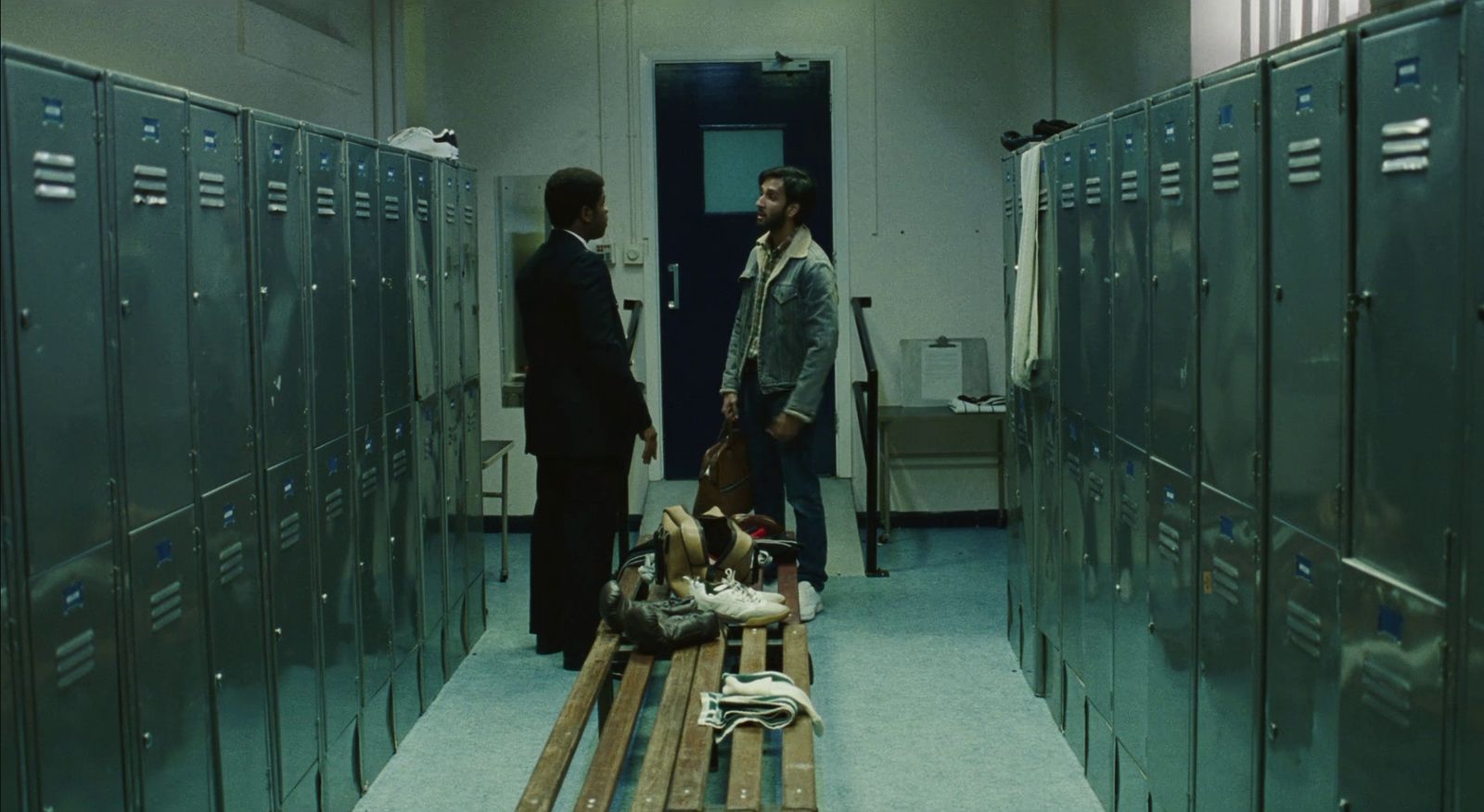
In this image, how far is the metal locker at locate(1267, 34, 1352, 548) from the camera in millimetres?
2350

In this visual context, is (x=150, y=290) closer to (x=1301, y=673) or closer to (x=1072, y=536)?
(x=1301, y=673)

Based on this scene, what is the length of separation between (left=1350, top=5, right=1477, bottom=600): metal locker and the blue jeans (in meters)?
3.65

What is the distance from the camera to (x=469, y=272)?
5.85 m

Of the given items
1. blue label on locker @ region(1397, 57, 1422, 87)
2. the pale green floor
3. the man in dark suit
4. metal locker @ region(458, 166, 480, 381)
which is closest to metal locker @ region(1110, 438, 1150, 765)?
the pale green floor

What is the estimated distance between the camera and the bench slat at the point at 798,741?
2.98m

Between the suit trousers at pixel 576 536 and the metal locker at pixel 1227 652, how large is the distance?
254 centimetres

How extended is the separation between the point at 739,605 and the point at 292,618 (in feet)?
4.05

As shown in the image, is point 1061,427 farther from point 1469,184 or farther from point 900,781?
point 1469,184

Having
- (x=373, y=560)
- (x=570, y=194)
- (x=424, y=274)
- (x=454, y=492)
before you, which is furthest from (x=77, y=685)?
(x=454, y=492)

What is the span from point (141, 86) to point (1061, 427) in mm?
2773

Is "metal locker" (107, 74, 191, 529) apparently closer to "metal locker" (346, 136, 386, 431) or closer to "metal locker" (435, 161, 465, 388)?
"metal locker" (346, 136, 386, 431)

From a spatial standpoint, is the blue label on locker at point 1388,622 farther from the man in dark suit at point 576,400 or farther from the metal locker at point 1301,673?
the man in dark suit at point 576,400

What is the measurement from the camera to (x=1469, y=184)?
6.38 feet

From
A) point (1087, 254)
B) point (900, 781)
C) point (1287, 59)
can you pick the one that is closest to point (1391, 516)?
point (1287, 59)
